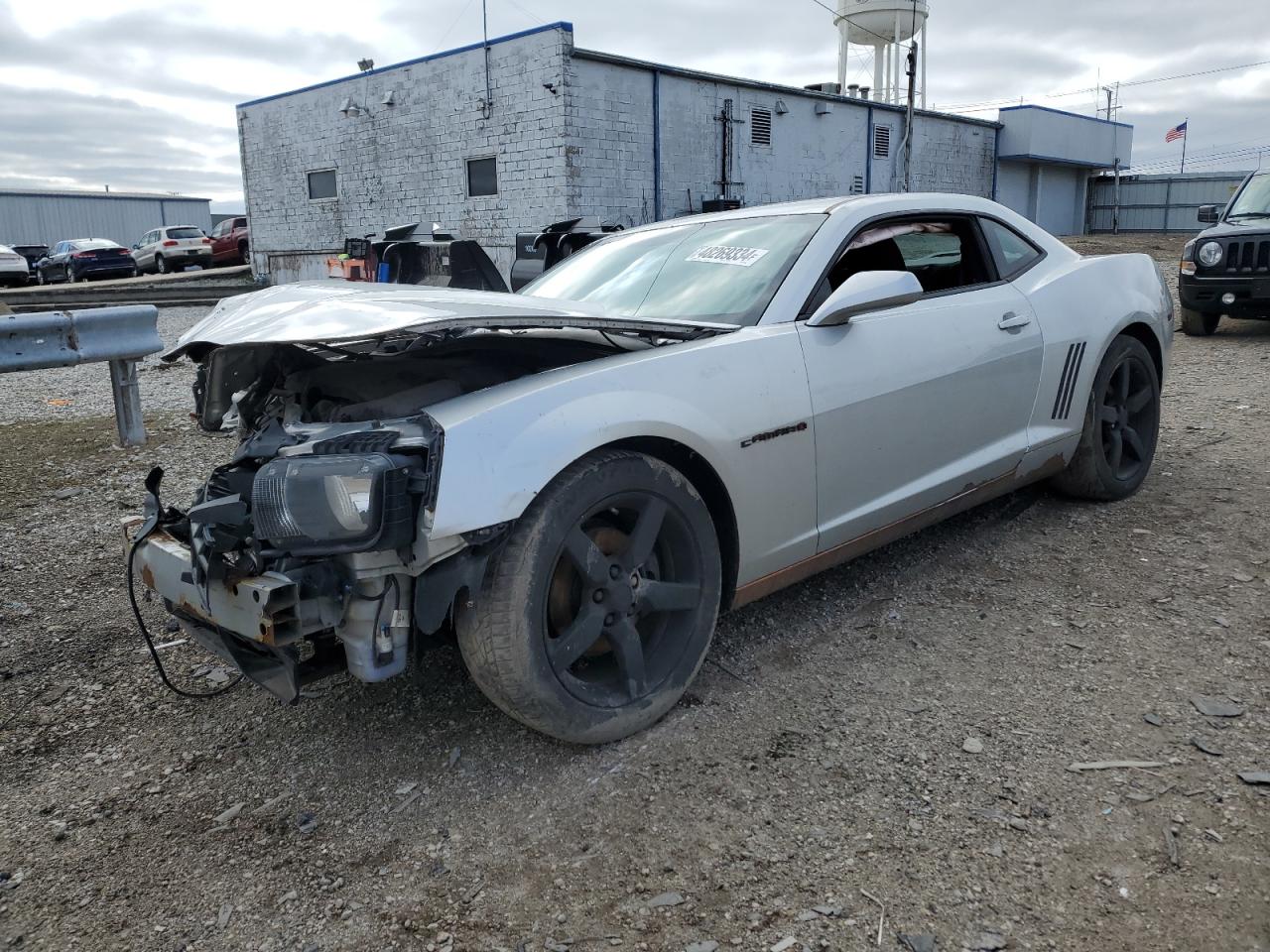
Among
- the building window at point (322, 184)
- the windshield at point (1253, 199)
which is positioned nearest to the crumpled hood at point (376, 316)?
the windshield at point (1253, 199)

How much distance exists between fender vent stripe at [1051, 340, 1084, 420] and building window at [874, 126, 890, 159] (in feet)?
73.2

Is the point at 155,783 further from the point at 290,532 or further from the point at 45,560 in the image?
the point at 45,560

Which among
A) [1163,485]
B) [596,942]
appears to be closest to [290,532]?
[596,942]

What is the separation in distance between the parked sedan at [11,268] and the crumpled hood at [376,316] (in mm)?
29917

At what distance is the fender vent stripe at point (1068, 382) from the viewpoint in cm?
409

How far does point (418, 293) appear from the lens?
116 inches

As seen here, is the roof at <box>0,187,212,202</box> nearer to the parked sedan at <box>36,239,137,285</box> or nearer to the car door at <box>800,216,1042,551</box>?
the parked sedan at <box>36,239,137,285</box>

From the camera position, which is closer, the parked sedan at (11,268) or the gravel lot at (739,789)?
the gravel lot at (739,789)

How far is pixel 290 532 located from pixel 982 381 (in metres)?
2.53

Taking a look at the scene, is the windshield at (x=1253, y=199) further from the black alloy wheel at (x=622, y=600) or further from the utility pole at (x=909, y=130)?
the utility pole at (x=909, y=130)

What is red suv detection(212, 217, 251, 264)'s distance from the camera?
29.3 metres

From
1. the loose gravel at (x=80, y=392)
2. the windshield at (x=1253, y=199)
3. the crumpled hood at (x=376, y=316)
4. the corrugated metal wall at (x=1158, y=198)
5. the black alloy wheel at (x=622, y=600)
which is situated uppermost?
the corrugated metal wall at (x=1158, y=198)

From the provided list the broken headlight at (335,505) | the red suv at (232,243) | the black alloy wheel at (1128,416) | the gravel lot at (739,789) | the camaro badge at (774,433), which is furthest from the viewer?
the red suv at (232,243)

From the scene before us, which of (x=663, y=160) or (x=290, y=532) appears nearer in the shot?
(x=290, y=532)
